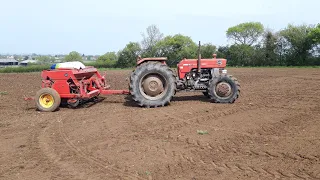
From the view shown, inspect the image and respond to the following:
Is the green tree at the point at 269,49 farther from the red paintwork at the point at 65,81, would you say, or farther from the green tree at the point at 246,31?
the red paintwork at the point at 65,81

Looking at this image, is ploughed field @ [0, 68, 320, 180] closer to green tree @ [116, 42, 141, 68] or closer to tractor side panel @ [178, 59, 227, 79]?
tractor side panel @ [178, 59, 227, 79]

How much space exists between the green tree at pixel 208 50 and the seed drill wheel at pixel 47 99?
98.2 ft

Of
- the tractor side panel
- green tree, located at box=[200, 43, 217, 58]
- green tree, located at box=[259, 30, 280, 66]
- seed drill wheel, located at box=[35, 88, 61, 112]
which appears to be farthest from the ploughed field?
green tree, located at box=[259, 30, 280, 66]

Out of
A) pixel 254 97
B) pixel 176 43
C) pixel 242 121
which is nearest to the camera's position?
pixel 242 121

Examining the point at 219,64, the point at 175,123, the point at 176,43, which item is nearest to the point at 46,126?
the point at 175,123

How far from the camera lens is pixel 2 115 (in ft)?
31.7

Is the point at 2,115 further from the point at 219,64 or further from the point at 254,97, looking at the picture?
the point at 254,97

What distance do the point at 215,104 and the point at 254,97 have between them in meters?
2.13

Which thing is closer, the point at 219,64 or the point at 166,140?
the point at 166,140

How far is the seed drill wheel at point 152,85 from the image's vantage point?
34.1 ft

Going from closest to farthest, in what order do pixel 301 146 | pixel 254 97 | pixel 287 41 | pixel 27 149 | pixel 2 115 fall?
pixel 301 146
pixel 27 149
pixel 2 115
pixel 254 97
pixel 287 41

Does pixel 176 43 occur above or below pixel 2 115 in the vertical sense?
above

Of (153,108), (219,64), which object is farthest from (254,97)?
(153,108)

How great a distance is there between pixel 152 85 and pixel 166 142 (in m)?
4.20
